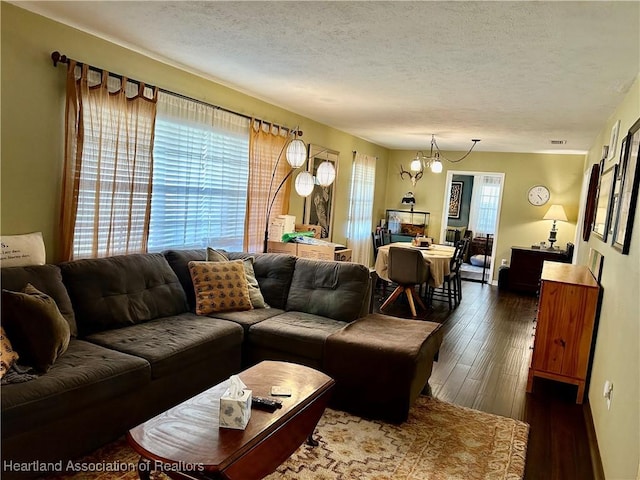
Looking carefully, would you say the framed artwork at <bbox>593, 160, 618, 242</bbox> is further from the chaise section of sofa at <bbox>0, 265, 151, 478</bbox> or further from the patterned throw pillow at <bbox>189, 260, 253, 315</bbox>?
the chaise section of sofa at <bbox>0, 265, 151, 478</bbox>

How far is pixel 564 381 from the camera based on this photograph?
3.43 m

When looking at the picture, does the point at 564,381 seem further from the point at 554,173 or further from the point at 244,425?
the point at 554,173

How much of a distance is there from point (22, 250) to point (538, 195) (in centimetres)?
755

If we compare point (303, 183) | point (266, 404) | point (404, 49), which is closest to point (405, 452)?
point (266, 404)

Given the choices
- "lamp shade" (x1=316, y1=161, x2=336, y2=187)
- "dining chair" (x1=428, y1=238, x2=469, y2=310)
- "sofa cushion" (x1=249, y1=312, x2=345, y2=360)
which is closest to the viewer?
"sofa cushion" (x1=249, y1=312, x2=345, y2=360)

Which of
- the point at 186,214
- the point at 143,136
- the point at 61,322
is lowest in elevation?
the point at 61,322

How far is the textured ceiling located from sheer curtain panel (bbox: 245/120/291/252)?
1.29 feet

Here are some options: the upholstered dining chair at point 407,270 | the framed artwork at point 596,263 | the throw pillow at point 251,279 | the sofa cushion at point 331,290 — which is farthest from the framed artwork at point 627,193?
the upholstered dining chair at point 407,270

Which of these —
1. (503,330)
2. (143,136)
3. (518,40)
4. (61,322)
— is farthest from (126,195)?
(503,330)

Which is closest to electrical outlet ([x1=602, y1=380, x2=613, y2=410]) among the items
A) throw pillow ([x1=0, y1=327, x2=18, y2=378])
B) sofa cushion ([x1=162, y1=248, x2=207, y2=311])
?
sofa cushion ([x1=162, y1=248, x2=207, y2=311])

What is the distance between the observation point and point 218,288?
350cm

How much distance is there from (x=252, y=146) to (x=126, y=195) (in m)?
1.56

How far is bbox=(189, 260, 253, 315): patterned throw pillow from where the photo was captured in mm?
3439

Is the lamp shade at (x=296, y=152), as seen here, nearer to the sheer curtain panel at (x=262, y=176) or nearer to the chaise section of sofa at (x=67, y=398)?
the sheer curtain panel at (x=262, y=176)
